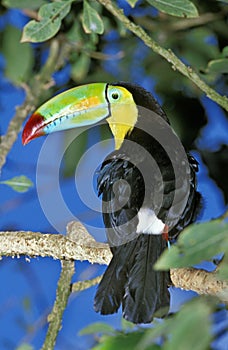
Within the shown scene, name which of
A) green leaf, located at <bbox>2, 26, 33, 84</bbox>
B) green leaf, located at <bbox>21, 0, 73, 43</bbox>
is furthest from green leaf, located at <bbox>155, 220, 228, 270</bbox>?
green leaf, located at <bbox>2, 26, 33, 84</bbox>

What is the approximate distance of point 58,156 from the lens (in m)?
1.98

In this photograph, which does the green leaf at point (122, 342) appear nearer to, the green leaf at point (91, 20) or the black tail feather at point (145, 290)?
the black tail feather at point (145, 290)

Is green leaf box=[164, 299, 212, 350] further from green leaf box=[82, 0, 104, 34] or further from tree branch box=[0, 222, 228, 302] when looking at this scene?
green leaf box=[82, 0, 104, 34]

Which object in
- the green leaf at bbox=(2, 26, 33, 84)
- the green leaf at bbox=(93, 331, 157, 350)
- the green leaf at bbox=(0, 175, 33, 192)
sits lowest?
the green leaf at bbox=(0, 175, 33, 192)

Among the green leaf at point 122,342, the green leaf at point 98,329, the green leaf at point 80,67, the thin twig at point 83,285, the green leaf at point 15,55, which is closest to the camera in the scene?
the green leaf at point 122,342

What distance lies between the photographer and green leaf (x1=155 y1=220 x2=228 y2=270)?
50cm

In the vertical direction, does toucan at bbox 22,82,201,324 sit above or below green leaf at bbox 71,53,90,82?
above

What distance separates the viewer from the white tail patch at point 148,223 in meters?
1.21

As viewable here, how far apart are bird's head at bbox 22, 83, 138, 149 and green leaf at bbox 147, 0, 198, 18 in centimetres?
33

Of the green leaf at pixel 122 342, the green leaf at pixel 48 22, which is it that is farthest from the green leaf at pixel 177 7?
the green leaf at pixel 122 342

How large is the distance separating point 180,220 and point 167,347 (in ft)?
2.89

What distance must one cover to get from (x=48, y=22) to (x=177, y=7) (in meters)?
0.30

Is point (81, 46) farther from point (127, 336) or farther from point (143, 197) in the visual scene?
point (127, 336)

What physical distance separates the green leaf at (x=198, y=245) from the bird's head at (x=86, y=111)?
949 mm
